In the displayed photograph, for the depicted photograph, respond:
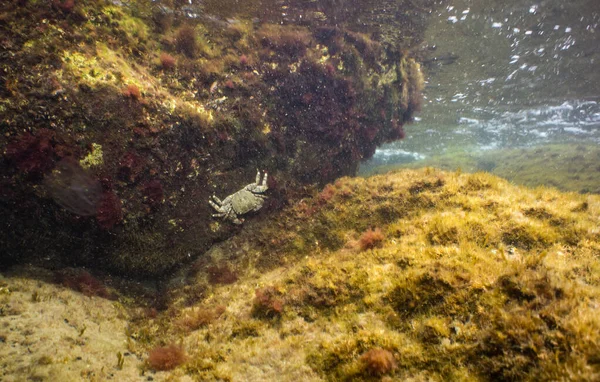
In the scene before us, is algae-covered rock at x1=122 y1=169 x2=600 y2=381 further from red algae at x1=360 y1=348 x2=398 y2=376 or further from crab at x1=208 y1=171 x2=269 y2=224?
crab at x1=208 y1=171 x2=269 y2=224

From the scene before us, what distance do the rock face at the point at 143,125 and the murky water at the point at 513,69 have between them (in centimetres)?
873

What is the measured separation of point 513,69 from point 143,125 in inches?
944

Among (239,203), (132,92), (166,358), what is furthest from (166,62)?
(166,358)

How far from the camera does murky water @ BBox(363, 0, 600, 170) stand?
13.3 meters

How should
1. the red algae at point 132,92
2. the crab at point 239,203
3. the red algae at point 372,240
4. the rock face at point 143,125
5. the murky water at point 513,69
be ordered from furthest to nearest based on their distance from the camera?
the murky water at point 513,69
the crab at point 239,203
the red algae at point 132,92
the red algae at point 372,240
the rock face at point 143,125

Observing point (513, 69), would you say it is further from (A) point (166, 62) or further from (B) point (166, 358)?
(B) point (166, 358)

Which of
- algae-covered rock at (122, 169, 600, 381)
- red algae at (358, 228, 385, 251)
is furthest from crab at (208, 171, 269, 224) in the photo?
red algae at (358, 228, 385, 251)

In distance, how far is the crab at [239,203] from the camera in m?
8.32

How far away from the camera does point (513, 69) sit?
19.3m

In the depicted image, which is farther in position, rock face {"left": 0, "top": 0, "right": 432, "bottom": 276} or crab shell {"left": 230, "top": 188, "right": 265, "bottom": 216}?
crab shell {"left": 230, "top": 188, "right": 265, "bottom": 216}

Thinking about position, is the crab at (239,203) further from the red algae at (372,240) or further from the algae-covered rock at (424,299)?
the red algae at (372,240)

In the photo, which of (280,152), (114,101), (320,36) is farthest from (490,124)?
(114,101)

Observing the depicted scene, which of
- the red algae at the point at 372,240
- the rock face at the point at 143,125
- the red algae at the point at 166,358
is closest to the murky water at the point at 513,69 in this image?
the rock face at the point at 143,125

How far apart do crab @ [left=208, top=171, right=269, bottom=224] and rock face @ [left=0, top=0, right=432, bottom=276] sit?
35 centimetres
